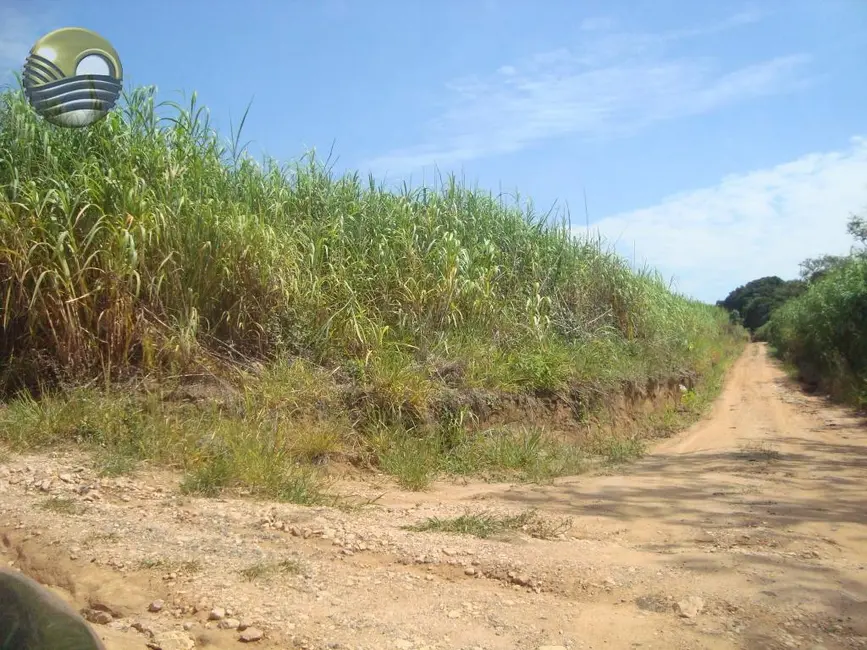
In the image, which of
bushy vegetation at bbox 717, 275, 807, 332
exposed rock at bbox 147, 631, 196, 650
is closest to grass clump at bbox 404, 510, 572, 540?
exposed rock at bbox 147, 631, 196, 650

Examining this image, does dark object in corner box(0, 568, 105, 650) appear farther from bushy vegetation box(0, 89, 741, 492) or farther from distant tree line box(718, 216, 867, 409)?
distant tree line box(718, 216, 867, 409)

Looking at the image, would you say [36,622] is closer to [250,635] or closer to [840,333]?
[250,635]

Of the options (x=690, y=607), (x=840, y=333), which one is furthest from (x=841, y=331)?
(x=690, y=607)

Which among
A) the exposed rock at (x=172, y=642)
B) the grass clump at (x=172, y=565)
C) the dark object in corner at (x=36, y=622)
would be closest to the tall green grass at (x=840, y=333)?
the grass clump at (x=172, y=565)

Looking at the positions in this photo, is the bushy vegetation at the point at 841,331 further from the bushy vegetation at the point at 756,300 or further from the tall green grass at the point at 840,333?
the bushy vegetation at the point at 756,300

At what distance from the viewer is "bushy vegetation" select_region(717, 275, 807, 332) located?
2050 inches

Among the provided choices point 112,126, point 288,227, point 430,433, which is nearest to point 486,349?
point 430,433

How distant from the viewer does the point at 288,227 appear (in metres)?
8.33

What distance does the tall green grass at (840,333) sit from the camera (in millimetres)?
15758

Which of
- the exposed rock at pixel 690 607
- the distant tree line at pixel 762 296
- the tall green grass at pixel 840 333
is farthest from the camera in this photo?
the distant tree line at pixel 762 296

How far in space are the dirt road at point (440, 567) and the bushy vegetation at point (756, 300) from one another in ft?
151

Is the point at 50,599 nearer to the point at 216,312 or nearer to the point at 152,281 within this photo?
the point at 152,281

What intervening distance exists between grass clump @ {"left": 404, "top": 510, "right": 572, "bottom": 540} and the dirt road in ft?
0.13

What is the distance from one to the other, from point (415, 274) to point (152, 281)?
3375mm
